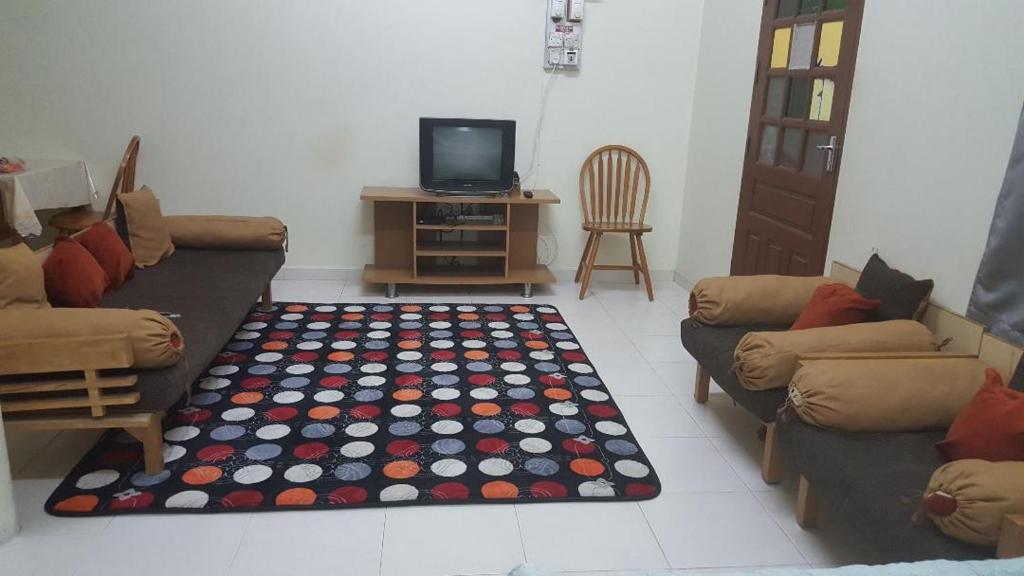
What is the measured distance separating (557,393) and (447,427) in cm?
58

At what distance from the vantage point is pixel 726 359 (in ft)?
8.45

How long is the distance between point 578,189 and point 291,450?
296cm

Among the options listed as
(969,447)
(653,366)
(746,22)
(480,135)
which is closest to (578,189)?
(480,135)

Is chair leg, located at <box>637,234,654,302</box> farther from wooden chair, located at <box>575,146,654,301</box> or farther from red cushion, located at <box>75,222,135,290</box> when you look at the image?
red cushion, located at <box>75,222,135,290</box>

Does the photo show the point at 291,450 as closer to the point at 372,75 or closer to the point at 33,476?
the point at 33,476

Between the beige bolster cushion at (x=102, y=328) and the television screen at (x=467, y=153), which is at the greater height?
the television screen at (x=467, y=153)

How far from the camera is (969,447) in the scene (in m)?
1.79

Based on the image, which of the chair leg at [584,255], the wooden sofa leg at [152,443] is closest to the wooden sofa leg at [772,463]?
the wooden sofa leg at [152,443]

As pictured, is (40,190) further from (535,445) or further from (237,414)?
(535,445)

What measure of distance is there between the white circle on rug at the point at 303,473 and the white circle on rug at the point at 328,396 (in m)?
0.51

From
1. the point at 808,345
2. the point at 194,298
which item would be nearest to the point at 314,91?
the point at 194,298

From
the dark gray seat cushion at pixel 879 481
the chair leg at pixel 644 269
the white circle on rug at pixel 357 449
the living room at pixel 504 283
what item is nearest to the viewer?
the dark gray seat cushion at pixel 879 481

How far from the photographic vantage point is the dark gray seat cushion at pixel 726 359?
91.0 inches

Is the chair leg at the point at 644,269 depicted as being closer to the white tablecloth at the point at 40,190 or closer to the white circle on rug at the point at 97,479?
the white circle on rug at the point at 97,479
